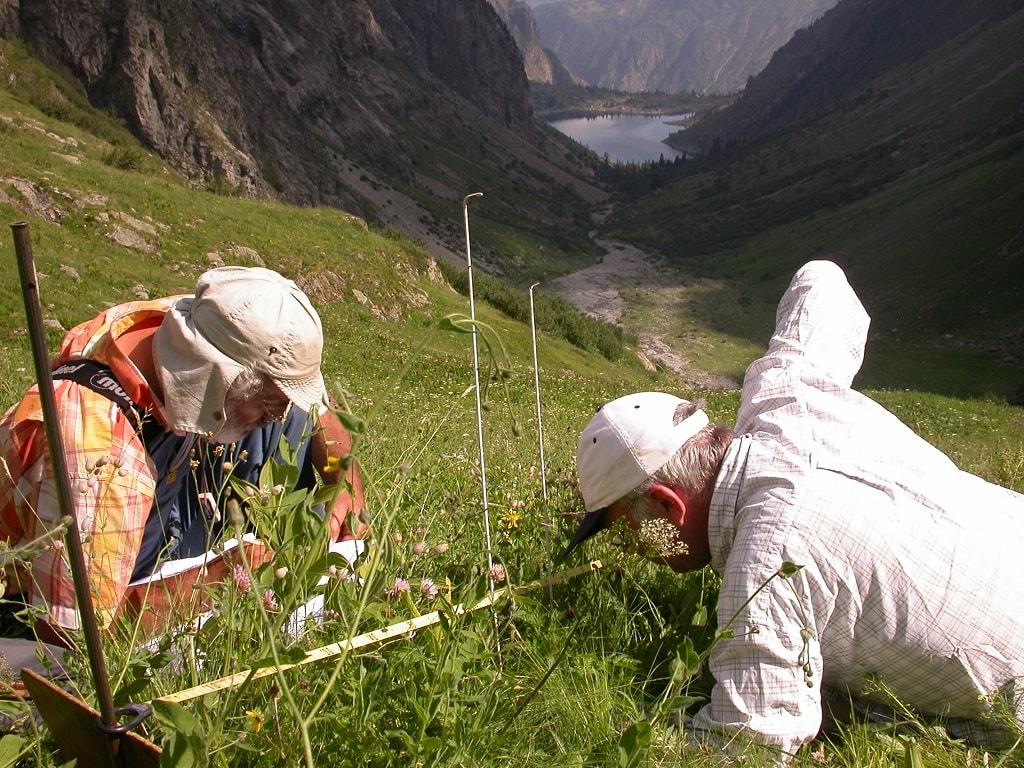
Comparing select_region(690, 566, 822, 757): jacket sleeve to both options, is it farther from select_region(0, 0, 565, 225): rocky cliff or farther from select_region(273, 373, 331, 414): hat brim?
select_region(0, 0, 565, 225): rocky cliff

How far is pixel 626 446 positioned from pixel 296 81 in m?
89.0

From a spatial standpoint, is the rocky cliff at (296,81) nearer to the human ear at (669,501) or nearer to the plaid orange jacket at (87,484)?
the plaid orange jacket at (87,484)

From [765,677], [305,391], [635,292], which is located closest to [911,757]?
[765,677]

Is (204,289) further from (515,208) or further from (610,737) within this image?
(515,208)

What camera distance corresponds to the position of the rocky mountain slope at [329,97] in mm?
44625

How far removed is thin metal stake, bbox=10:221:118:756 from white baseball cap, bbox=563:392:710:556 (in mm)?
1601

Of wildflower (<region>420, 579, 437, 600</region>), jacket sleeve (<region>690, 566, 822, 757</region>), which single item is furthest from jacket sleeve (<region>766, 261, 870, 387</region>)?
wildflower (<region>420, 579, 437, 600</region>)

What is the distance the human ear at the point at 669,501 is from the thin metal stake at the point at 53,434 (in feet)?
5.59

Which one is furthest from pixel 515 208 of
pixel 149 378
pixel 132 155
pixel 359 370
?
pixel 149 378

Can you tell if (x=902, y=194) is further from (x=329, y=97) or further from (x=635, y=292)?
(x=329, y=97)

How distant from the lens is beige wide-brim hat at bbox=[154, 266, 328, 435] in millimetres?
2988

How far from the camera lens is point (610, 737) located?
87.2 inches

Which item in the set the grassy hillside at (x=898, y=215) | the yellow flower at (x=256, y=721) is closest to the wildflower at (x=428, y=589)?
the yellow flower at (x=256, y=721)

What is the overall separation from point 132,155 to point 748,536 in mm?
33935
